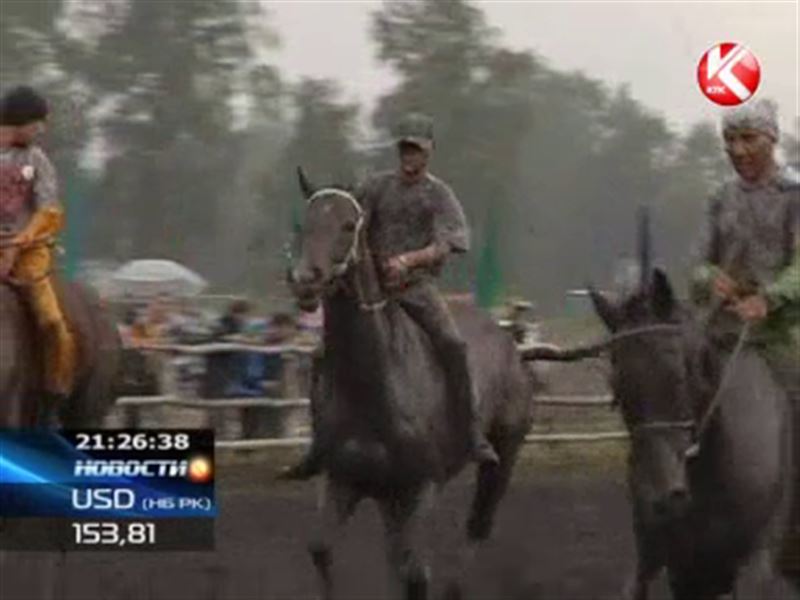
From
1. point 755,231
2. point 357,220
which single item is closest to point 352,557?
point 357,220

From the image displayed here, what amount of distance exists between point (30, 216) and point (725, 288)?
→ 3.25m

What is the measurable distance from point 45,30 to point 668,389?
34.4 ft

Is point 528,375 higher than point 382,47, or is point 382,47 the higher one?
point 382,47

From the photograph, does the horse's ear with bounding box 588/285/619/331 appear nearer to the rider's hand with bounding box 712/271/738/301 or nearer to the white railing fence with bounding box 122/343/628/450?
the rider's hand with bounding box 712/271/738/301

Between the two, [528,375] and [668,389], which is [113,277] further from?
[668,389]

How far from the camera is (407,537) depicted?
10.3 m

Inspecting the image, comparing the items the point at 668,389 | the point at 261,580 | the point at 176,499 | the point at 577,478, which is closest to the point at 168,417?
the point at 577,478

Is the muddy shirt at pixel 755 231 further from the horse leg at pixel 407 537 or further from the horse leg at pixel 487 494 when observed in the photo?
the horse leg at pixel 487 494

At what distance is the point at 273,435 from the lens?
16906mm

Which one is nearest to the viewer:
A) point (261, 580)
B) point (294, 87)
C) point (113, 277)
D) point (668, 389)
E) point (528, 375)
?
point (668, 389)

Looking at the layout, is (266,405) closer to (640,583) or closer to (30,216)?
(30,216)

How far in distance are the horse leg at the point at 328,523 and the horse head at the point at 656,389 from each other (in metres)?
1.84

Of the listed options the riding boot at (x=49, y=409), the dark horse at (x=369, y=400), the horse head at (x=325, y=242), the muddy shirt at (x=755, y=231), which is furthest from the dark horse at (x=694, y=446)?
the riding boot at (x=49, y=409)

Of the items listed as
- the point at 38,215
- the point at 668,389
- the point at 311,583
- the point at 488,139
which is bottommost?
the point at 311,583
